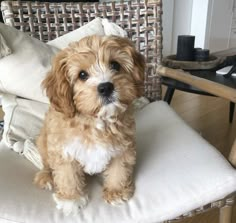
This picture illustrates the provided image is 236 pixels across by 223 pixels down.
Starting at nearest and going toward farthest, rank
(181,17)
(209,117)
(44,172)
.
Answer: (44,172), (209,117), (181,17)

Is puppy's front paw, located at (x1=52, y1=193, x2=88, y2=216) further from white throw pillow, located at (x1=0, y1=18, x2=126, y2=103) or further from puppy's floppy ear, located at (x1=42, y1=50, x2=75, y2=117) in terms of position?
white throw pillow, located at (x1=0, y1=18, x2=126, y2=103)

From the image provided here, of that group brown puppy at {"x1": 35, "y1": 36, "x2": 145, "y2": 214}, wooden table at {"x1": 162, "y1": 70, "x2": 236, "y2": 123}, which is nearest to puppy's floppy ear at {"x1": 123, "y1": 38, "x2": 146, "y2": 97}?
brown puppy at {"x1": 35, "y1": 36, "x2": 145, "y2": 214}

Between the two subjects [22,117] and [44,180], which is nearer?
[44,180]

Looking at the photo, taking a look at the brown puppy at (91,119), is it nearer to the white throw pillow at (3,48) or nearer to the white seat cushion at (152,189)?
the white seat cushion at (152,189)

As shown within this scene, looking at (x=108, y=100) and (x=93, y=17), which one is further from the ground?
(x=93, y=17)

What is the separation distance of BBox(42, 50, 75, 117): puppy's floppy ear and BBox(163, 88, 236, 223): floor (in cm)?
145

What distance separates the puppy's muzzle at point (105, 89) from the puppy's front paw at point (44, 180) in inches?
13.8

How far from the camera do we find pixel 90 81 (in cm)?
85

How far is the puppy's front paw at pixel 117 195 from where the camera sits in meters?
0.91

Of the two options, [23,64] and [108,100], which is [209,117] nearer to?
[23,64]

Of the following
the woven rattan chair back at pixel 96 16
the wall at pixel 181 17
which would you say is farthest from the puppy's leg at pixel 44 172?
the wall at pixel 181 17

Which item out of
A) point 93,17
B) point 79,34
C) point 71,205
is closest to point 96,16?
point 93,17

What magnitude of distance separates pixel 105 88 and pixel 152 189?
0.33 m

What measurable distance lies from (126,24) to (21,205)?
35.4 inches
